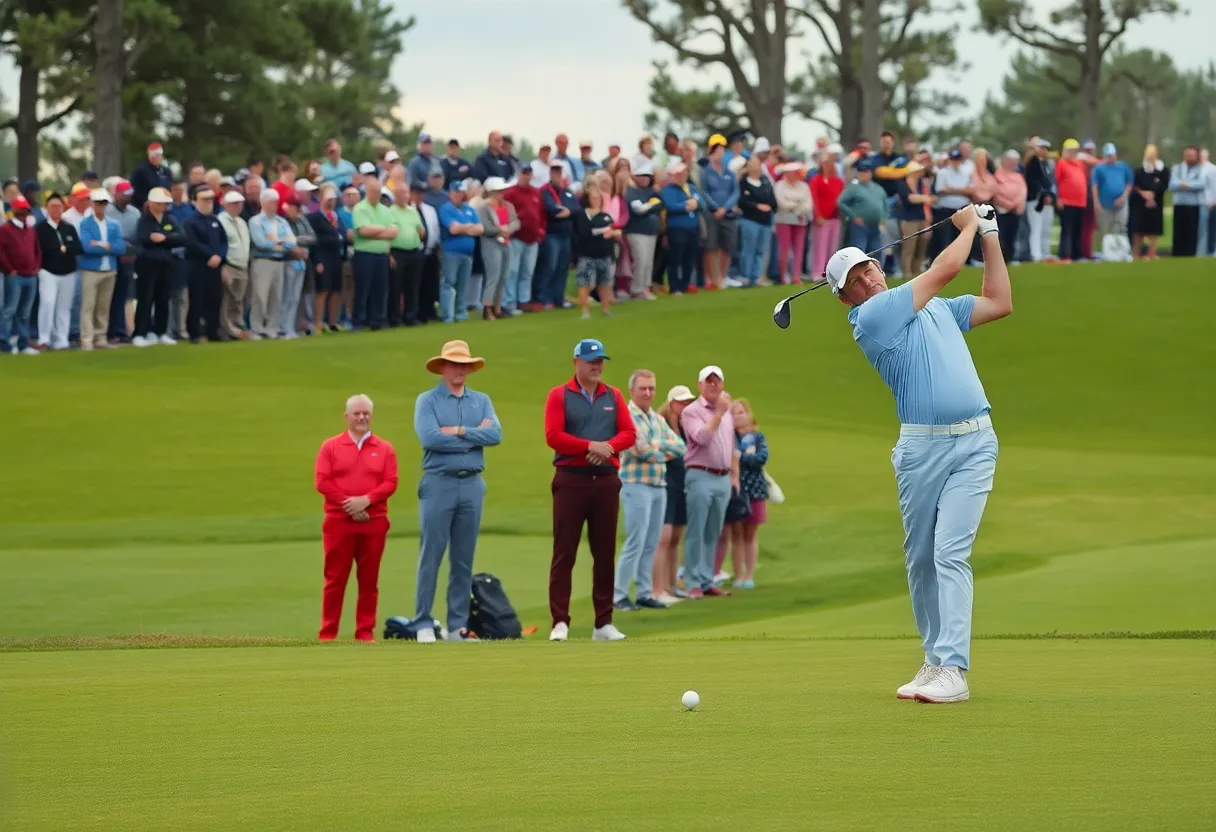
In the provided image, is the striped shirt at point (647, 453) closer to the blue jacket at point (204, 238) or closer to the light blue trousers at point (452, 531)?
the light blue trousers at point (452, 531)

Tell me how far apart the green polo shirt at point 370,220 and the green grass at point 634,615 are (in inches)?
56.1

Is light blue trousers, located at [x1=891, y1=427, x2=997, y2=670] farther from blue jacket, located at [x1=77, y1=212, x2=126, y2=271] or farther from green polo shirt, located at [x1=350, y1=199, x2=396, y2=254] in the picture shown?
green polo shirt, located at [x1=350, y1=199, x2=396, y2=254]

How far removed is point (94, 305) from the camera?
2511 centimetres

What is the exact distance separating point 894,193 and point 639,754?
25571 mm

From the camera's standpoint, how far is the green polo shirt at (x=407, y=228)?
26.3 meters

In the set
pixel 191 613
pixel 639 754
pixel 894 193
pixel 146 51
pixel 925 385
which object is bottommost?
pixel 191 613

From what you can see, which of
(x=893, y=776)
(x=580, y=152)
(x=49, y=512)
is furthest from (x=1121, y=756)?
(x=580, y=152)

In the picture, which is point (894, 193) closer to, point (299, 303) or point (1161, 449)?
point (1161, 449)

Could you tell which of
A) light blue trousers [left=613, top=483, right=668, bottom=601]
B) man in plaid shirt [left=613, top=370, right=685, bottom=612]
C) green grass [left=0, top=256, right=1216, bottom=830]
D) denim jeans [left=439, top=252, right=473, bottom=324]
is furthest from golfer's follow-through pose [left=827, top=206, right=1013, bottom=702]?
denim jeans [left=439, top=252, right=473, bottom=324]

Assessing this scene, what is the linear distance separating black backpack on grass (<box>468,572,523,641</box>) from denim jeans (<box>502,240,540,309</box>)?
14385mm

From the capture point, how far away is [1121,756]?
20.0ft

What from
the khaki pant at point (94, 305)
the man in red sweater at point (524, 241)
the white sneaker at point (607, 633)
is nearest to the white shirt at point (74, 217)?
the khaki pant at point (94, 305)

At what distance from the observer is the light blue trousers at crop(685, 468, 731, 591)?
1705cm

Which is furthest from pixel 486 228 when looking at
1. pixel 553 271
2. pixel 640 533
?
pixel 640 533
